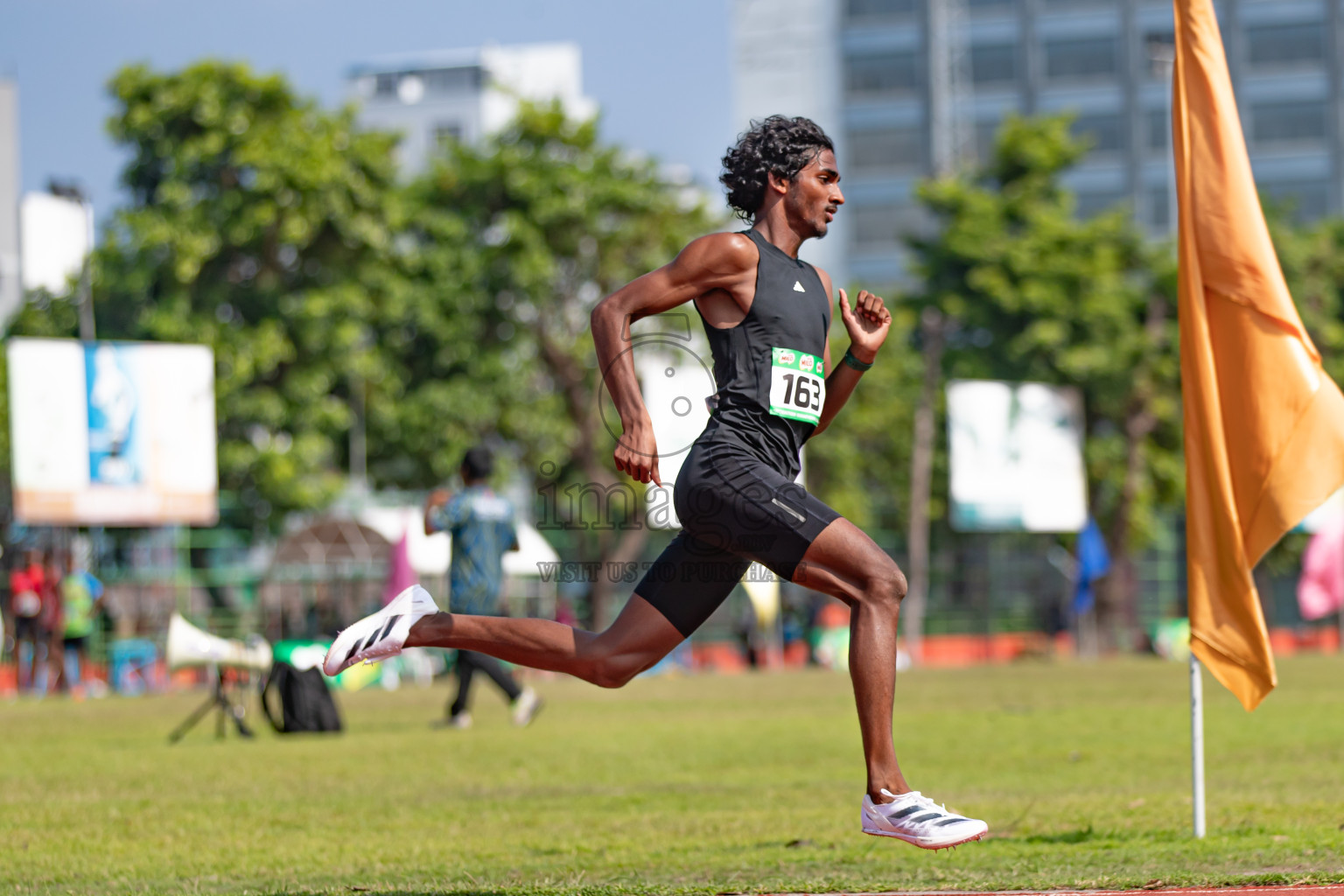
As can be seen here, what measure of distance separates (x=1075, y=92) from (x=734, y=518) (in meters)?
79.9

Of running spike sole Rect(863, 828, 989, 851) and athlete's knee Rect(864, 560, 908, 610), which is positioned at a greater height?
athlete's knee Rect(864, 560, 908, 610)

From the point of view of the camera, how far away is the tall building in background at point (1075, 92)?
80375mm

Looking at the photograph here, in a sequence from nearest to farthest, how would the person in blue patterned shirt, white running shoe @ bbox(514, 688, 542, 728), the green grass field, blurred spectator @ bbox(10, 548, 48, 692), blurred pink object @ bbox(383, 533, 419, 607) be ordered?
the green grass field → the person in blue patterned shirt → white running shoe @ bbox(514, 688, 542, 728) → blurred spectator @ bbox(10, 548, 48, 692) → blurred pink object @ bbox(383, 533, 419, 607)

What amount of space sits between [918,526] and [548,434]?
27.9ft

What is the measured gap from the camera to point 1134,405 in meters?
37.9

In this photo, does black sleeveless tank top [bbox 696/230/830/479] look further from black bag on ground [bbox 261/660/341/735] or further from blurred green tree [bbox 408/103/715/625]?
blurred green tree [bbox 408/103/715/625]

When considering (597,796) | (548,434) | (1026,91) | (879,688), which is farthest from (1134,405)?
(1026,91)

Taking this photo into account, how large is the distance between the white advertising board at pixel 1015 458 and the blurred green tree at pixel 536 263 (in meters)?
6.78

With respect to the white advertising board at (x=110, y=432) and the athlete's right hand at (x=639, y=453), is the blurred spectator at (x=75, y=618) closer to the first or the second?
the white advertising board at (x=110, y=432)

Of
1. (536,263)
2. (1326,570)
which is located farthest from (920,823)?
(1326,570)

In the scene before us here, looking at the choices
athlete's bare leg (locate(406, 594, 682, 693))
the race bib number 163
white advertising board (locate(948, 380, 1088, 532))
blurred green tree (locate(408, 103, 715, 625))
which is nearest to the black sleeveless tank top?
the race bib number 163

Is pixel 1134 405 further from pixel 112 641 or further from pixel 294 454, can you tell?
pixel 112 641

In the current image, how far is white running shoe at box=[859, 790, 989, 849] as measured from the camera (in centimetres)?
505

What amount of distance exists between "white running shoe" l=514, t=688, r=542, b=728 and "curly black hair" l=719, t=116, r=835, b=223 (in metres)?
9.10
